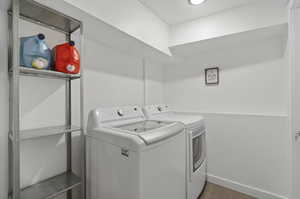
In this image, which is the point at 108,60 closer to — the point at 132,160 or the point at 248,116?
the point at 132,160

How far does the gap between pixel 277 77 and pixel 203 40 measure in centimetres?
109

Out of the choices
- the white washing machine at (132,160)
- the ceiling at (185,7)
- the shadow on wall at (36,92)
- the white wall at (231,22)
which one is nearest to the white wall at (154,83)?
the white wall at (231,22)

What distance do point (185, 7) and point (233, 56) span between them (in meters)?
1.07

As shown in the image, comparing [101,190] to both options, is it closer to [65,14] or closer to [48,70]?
[48,70]

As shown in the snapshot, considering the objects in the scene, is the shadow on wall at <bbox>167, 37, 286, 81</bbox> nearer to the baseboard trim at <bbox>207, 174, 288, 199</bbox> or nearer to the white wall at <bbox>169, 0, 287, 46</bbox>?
the white wall at <bbox>169, 0, 287, 46</bbox>

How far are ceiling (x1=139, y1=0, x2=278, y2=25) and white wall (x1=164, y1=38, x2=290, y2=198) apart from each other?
0.64 metres

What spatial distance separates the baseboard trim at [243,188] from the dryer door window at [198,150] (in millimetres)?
560

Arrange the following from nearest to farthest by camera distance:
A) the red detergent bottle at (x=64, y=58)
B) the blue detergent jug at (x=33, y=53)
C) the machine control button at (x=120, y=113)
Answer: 1. the blue detergent jug at (x=33, y=53)
2. the red detergent bottle at (x=64, y=58)
3. the machine control button at (x=120, y=113)

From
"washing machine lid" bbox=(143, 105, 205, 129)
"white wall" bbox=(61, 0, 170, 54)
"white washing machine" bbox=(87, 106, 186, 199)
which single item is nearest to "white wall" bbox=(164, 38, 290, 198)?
"washing machine lid" bbox=(143, 105, 205, 129)

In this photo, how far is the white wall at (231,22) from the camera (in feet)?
5.41

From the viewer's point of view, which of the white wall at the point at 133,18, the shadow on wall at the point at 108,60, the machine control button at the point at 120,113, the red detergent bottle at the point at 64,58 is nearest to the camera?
the red detergent bottle at the point at 64,58

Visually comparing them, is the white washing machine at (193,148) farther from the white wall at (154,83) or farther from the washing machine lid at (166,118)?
the white wall at (154,83)

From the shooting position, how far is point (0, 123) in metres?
1.08

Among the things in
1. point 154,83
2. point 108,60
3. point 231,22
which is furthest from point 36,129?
point 231,22
